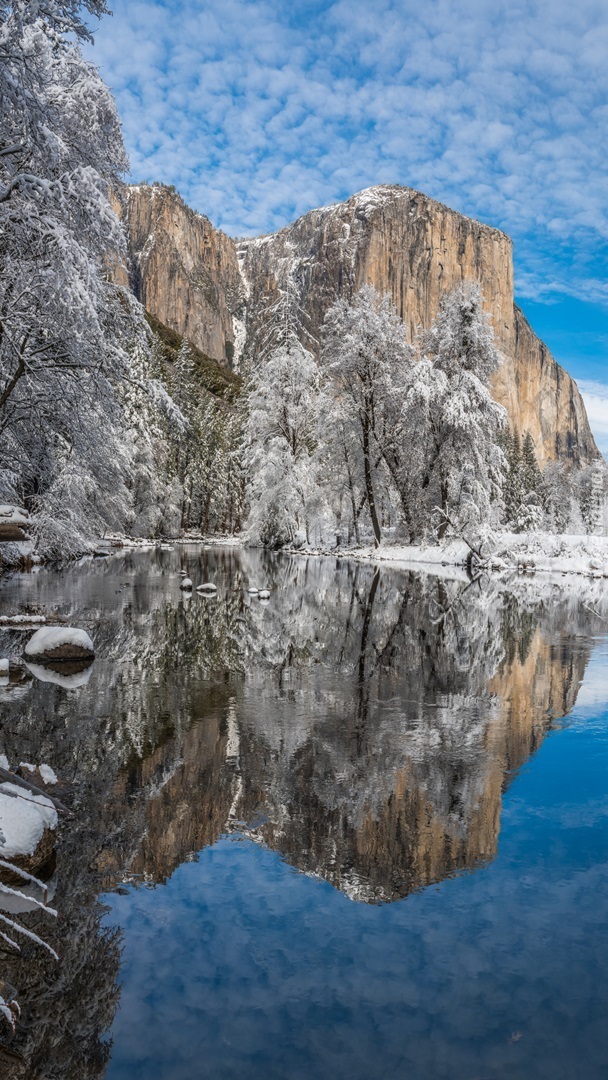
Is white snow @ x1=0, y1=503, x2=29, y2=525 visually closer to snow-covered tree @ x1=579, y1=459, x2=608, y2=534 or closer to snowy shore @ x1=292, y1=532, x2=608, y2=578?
snowy shore @ x1=292, y1=532, x2=608, y2=578

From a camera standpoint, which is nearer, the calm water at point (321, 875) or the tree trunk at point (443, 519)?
the calm water at point (321, 875)

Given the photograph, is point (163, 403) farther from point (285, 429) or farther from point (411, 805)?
point (285, 429)

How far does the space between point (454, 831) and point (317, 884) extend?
4.02 ft

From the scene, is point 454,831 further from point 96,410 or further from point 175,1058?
point 96,410

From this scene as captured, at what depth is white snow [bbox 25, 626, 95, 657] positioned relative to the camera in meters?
11.1

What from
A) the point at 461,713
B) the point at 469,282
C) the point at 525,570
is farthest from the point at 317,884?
the point at 469,282

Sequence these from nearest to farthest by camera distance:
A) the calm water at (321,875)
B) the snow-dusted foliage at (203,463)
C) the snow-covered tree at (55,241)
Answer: the calm water at (321,875) → the snow-covered tree at (55,241) → the snow-dusted foliage at (203,463)

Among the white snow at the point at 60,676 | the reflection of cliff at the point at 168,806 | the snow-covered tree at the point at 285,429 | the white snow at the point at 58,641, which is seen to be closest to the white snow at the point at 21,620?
the white snow at the point at 58,641

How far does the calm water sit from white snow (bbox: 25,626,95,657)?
807 millimetres

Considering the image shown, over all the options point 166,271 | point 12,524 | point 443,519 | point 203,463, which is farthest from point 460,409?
point 166,271

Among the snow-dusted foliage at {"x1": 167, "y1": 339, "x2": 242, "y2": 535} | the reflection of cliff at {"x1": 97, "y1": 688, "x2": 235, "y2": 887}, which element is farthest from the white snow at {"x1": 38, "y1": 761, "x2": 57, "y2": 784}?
the snow-dusted foliage at {"x1": 167, "y1": 339, "x2": 242, "y2": 535}

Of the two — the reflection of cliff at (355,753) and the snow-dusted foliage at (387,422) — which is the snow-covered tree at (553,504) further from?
the reflection of cliff at (355,753)

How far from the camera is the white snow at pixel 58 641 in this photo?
1113 centimetres

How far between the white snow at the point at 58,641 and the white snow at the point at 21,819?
6.37 m
